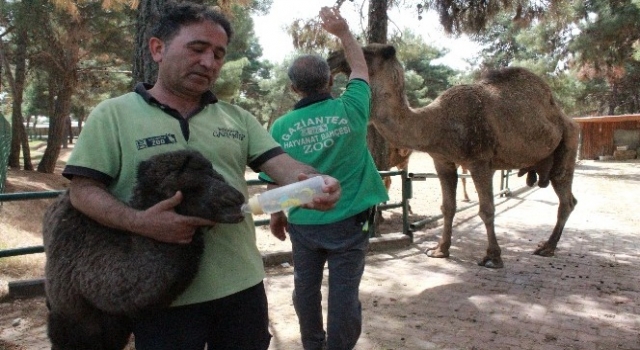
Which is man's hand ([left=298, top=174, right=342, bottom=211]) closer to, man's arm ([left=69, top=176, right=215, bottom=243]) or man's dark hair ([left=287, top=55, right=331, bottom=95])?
man's arm ([left=69, top=176, right=215, bottom=243])

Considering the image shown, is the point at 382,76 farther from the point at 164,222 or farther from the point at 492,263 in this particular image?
the point at 164,222

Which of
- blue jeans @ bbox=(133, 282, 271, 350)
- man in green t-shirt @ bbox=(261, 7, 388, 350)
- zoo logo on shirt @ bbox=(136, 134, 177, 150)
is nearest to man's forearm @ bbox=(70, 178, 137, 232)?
zoo logo on shirt @ bbox=(136, 134, 177, 150)

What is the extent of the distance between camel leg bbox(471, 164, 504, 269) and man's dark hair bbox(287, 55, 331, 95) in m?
3.58

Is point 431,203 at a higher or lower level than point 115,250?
lower

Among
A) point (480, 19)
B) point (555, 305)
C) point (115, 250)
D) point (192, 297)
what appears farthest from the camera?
point (480, 19)

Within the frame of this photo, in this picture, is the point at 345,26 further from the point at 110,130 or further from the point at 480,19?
the point at 480,19

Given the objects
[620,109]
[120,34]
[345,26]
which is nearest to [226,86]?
[120,34]

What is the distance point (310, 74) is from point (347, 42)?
0.29 m

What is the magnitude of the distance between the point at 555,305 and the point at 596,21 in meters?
15.2

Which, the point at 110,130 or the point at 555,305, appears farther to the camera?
the point at 555,305

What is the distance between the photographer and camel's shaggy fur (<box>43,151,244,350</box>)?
1.63 m

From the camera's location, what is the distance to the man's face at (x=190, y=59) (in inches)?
73.8

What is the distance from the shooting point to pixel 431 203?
1259cm

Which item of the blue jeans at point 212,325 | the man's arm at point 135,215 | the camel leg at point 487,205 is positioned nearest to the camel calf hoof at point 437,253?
the camel leg at point 487,205
